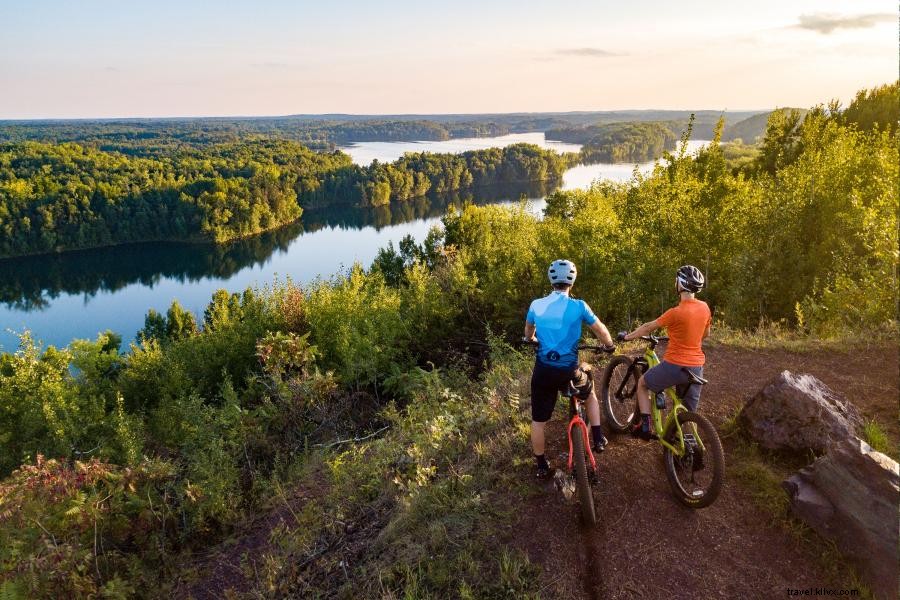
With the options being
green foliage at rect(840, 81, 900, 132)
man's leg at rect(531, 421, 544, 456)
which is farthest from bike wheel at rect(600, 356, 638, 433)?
green foliage at rect(840, 81, 900, 132)

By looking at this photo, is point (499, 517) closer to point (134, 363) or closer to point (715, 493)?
point (715, 493)

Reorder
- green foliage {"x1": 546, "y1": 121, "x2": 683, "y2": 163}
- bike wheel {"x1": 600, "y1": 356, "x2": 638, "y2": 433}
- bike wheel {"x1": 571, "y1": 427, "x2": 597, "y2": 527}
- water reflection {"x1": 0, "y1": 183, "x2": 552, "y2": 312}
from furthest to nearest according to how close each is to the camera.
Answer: green foliage {"x1": 546, "y1": 121, "x2": 683, "y2": 163}
water reflection {"x1": 0, "y1": 183, "x2": 552, "y2": 312}
bike wheel {"x1": 600, "y1": 356, "x2": 638, "y2": 433}
bike wheel {"x1": 571, "y1": 427, "x2": 597, "y2": 527}

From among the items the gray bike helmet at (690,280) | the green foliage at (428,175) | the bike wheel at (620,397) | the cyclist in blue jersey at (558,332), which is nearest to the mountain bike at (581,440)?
the cyclist in blue jersey at (558,332)

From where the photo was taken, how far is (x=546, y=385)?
5.46 metres

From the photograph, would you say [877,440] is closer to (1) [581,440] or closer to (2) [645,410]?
(2) [645,410]

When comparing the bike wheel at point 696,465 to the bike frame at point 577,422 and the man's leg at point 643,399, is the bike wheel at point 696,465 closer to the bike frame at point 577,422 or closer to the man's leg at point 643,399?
the man's leg at point 643,399

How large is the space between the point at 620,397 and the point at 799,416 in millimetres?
2056

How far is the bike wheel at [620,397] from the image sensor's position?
6.71m

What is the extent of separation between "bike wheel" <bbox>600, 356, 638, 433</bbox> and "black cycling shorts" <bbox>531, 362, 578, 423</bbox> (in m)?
1.47

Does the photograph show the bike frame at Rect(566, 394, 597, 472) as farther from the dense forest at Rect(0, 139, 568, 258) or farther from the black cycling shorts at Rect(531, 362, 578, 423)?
the dense forest at Rect(0, 139, 568, 258)

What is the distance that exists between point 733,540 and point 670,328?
222 centimetres

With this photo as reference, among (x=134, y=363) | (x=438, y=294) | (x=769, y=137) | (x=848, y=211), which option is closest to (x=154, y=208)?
(x=134, y=363)

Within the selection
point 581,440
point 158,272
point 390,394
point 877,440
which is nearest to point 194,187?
point 158,272

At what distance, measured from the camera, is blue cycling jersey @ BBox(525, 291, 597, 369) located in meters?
5.21
